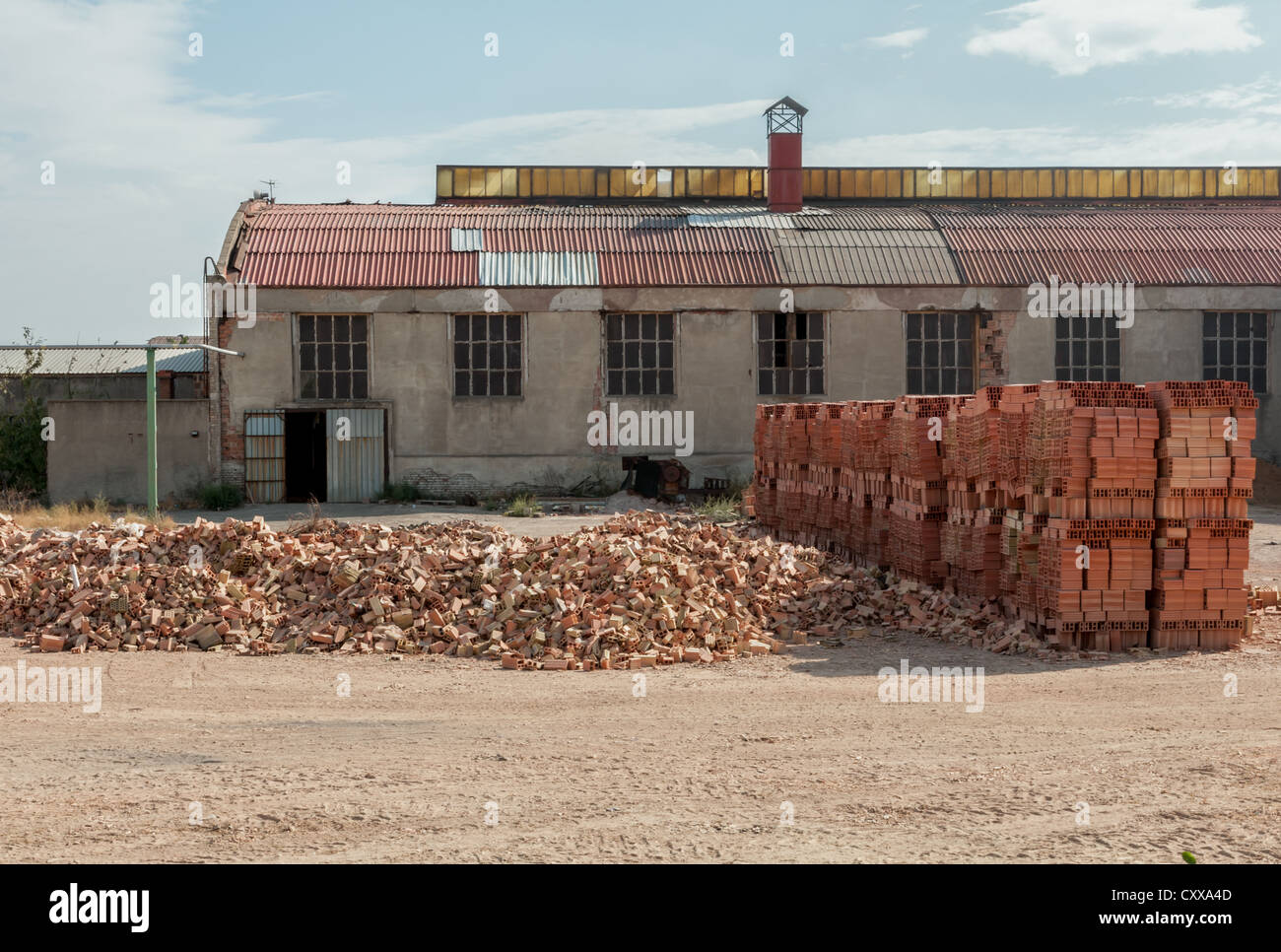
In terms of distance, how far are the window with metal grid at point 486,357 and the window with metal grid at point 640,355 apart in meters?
1.87

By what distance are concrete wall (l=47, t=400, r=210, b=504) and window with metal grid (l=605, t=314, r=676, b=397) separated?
830 cm

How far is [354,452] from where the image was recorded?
26.1 metres

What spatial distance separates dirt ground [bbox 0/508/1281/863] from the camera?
5.92 meters

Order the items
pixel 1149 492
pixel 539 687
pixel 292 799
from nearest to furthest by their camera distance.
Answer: pixel 292 799
pixel 539 687
pixel 1149 492

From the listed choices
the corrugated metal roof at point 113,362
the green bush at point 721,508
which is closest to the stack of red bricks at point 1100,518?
the green bush at point 721,508

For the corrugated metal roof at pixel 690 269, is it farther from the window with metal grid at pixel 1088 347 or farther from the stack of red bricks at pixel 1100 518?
the stack of red bricks at pixel 1100 518

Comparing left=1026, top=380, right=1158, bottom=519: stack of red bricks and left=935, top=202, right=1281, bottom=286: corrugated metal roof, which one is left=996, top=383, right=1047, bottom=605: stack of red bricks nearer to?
left=1026, top=380, right=1158, bottom=519: stack of red bricks

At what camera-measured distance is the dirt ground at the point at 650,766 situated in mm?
5922

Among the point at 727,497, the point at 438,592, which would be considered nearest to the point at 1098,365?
the point at 727,497

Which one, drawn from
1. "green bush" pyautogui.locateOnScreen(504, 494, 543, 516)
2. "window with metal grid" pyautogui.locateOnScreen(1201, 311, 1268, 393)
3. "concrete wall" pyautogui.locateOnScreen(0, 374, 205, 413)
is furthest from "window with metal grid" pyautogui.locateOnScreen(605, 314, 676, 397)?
"window with metal grid" pyautogui.locateOnScreen(1201, 311, 1268, 393)

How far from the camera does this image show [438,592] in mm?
12523

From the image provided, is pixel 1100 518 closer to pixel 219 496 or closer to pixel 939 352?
pixel 939 352
